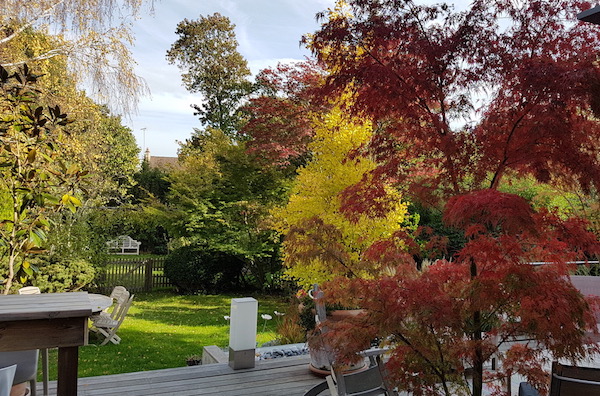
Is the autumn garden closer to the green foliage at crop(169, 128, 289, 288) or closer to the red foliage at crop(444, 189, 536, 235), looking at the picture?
the red foliage at crop(444, 189, 536, 235)

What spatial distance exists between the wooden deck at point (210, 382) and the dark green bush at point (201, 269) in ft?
21.1

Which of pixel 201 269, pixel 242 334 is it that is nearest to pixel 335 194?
pixel 242 334

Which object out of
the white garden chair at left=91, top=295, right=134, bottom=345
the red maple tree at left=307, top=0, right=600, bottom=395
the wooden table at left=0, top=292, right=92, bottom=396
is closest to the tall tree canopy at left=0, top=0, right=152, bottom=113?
the white garden chair at left=91, top=295, right=134, bottom=345

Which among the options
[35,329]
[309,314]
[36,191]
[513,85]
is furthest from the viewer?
[309,314]

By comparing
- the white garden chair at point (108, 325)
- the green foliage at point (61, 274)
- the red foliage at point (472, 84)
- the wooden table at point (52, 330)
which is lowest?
the white garden chair at point (108, 325)

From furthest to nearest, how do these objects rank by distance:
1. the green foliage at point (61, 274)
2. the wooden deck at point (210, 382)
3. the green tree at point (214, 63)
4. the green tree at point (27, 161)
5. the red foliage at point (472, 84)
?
the green tree at point (214, 63)
the green foliage at point (61, 274)
the wooden deck at point (210, 382)
the green tree at point (27, 161)
the red foliage at point (472, 84)

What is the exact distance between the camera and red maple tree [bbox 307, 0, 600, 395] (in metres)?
2.29

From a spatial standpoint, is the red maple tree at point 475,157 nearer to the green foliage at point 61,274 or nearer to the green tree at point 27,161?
the green tree at point 27,161

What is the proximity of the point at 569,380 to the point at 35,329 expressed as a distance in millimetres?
2438

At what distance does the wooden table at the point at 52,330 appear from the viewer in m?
2.19

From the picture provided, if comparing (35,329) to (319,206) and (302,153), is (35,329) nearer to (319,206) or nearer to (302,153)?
(319,206)

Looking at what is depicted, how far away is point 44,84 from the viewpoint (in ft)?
21.6

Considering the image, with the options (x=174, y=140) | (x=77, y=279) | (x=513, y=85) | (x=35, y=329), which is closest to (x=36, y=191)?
(x=35, y=329)

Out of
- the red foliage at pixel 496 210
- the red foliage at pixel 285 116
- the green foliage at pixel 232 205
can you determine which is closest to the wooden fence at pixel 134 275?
the green foliage at pixel 232 205
